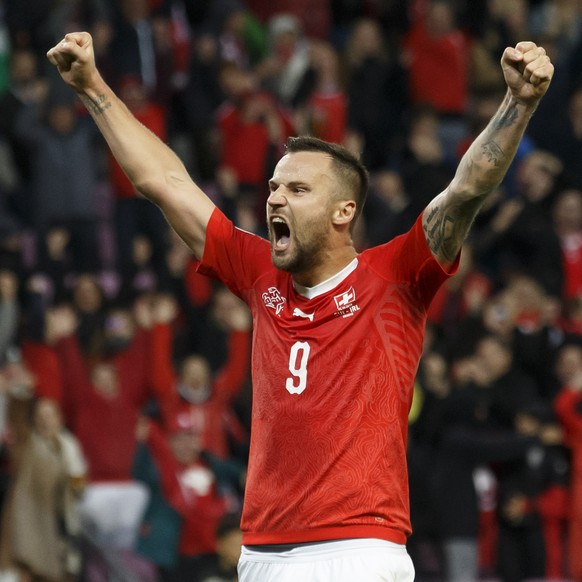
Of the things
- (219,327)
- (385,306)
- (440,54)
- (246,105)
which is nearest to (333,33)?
(440,54)

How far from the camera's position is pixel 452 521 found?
9.90 metres

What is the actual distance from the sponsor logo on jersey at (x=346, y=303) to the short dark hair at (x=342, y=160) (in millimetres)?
278

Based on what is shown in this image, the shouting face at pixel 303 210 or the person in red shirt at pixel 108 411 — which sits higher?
the shouting face at pixel 303 210

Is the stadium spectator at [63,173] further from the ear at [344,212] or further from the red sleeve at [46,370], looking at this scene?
the ear at [344,212]

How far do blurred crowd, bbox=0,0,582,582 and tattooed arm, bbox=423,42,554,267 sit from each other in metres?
5.22

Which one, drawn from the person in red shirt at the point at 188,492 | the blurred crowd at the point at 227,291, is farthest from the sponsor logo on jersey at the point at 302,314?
the person in red shirt at the point at 188,492

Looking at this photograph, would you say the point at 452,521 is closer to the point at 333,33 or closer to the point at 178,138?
the point at 178,138

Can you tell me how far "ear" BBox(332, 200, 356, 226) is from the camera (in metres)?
4.75

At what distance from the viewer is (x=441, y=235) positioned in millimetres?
4434

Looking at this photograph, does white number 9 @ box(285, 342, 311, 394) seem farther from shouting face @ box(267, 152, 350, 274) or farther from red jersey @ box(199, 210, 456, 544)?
shouting face @ box(267, 152, 350, 274)

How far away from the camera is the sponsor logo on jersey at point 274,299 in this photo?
15.7 ft

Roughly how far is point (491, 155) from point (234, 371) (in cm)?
690

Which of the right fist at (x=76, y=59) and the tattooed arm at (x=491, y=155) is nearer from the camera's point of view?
the tattooed arm at (x=491, y=155)

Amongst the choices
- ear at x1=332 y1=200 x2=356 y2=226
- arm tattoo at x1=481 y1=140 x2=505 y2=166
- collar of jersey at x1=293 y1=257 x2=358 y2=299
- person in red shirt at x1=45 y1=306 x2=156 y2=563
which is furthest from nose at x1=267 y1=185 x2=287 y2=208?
person in red shirt at x1=45 y1=306 x2=156 y2=563
